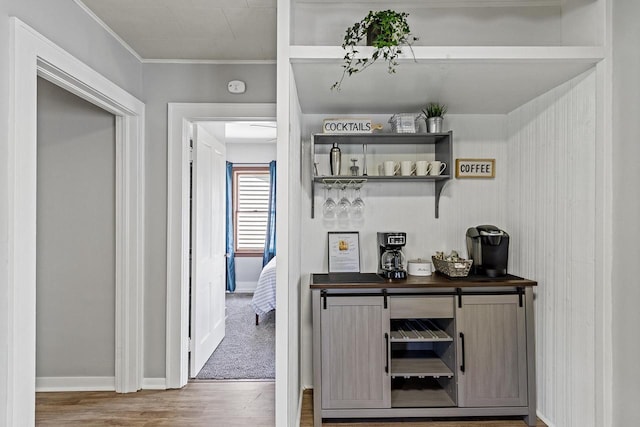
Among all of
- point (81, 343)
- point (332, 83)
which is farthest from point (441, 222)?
point (81, 343)

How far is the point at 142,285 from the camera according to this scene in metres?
3.08

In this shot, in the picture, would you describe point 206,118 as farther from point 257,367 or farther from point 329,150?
point 257,367

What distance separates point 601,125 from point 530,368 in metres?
1.46

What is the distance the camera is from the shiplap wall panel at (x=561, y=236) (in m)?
2.14

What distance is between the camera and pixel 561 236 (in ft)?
7.72

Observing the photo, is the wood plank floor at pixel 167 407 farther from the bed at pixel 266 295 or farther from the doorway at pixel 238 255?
the bed at pixel 266 295

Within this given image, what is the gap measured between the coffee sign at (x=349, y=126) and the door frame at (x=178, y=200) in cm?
62

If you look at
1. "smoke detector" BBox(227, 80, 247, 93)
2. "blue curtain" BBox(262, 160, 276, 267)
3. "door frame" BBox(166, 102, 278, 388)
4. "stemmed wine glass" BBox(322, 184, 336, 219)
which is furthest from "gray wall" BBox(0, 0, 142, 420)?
"blue curtain" BBox(262, 160, 276, 267)

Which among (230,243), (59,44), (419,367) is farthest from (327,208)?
(230,243)

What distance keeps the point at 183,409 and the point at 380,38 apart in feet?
8.68

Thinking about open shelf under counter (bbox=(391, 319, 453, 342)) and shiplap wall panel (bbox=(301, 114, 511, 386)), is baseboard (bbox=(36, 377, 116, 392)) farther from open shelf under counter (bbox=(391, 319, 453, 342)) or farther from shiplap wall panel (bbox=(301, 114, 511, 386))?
open shelf under counter (bbox=(391, 319, 453, 342))

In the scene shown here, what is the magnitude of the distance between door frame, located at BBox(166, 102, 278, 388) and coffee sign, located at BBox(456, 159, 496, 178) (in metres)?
1.46

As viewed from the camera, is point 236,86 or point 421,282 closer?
point 421,282

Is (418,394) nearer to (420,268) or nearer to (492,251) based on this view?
(420,268)
